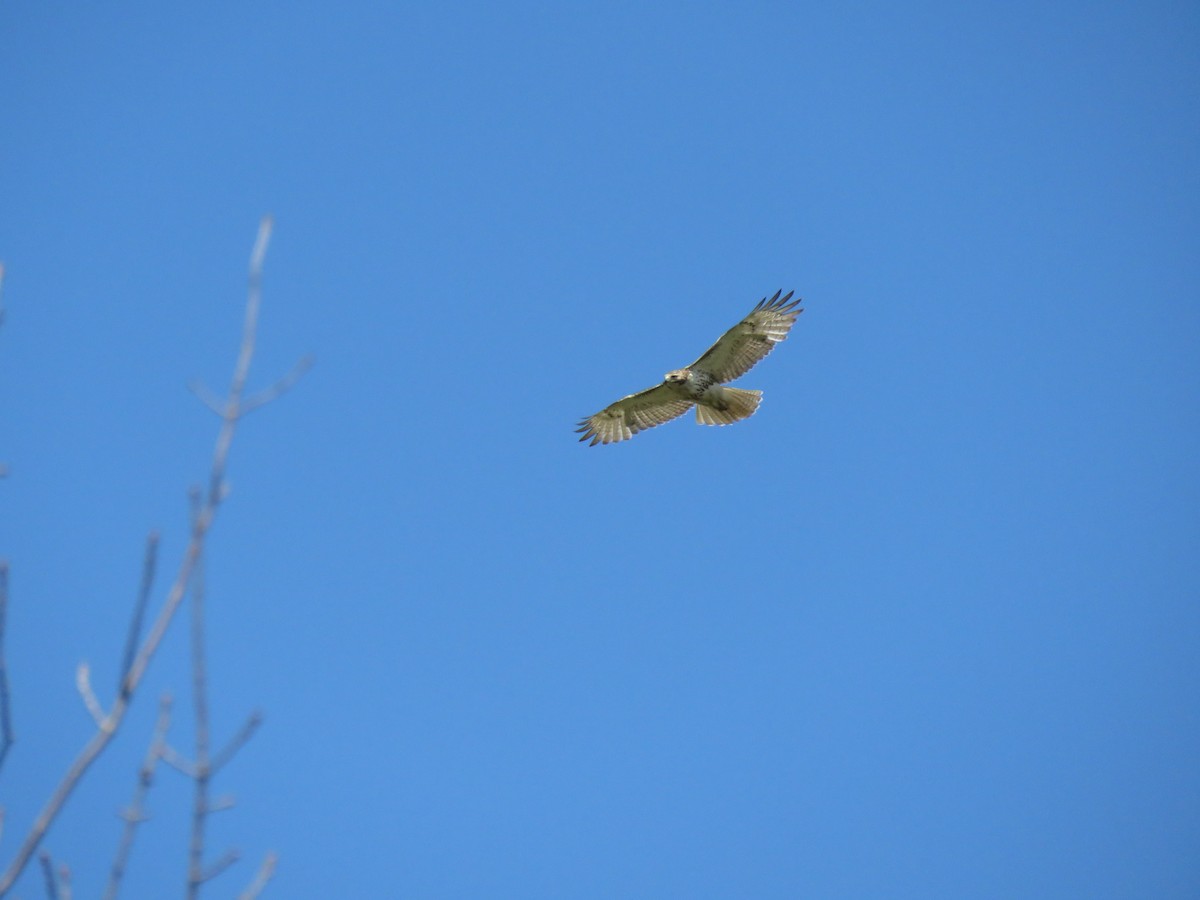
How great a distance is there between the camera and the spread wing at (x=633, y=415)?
16.5m

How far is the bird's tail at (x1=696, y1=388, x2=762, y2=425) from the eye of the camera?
15984mm

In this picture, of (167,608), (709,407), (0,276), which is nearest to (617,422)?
(709,407)

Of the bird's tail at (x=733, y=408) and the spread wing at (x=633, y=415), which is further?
the spread wing at (x=633, y=415)

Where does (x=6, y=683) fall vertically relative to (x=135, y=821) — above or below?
above

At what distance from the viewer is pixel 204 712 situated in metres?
2.65

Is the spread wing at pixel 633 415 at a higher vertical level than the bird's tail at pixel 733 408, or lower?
higher

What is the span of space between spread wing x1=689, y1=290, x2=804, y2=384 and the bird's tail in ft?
1.51

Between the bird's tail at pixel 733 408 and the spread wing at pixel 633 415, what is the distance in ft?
1.49

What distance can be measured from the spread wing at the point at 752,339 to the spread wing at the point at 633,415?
841mm

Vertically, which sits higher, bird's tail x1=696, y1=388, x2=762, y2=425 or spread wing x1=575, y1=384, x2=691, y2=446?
spread wing x1=575, y1=384, x2=691, y2=446

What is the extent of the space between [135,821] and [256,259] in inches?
64.2

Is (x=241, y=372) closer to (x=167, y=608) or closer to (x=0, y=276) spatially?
(x=167, y=608)

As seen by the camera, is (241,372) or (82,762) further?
(241,372)

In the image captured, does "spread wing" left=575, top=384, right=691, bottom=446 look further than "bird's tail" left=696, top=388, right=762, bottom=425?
Yes
